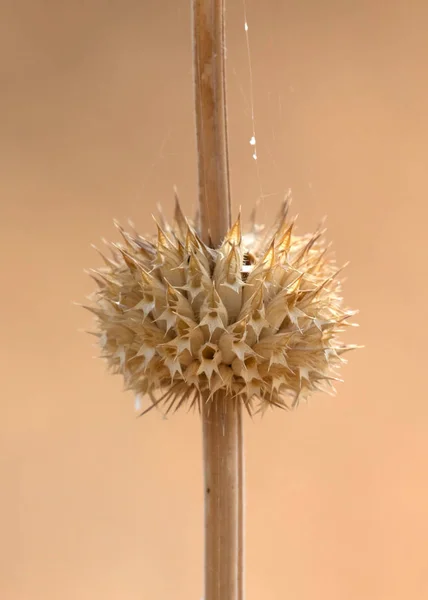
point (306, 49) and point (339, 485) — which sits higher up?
point (306, 49)

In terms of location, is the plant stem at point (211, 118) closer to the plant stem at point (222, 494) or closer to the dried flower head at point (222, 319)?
the dried flower head at point (222, 319)

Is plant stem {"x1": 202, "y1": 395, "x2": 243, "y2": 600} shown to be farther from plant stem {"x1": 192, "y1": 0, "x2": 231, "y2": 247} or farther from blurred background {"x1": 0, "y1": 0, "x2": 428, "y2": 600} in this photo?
blurred background {"x1": 0, "y1": 0, "x2": 428, "y2": 600}

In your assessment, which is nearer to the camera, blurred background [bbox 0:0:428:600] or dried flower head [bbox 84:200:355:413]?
dried flower head [bbox 84:200:355:413]

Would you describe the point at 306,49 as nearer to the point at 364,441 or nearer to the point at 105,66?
the point at 105,66

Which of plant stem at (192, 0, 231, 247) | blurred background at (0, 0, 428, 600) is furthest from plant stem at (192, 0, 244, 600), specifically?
blurred background at (0, 0, 428, 600)

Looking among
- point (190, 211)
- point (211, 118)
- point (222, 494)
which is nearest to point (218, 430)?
point (222, 494)

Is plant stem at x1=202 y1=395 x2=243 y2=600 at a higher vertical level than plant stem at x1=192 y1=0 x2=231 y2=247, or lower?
lower

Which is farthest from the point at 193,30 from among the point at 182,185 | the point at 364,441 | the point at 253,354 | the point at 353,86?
the point at 364,441
